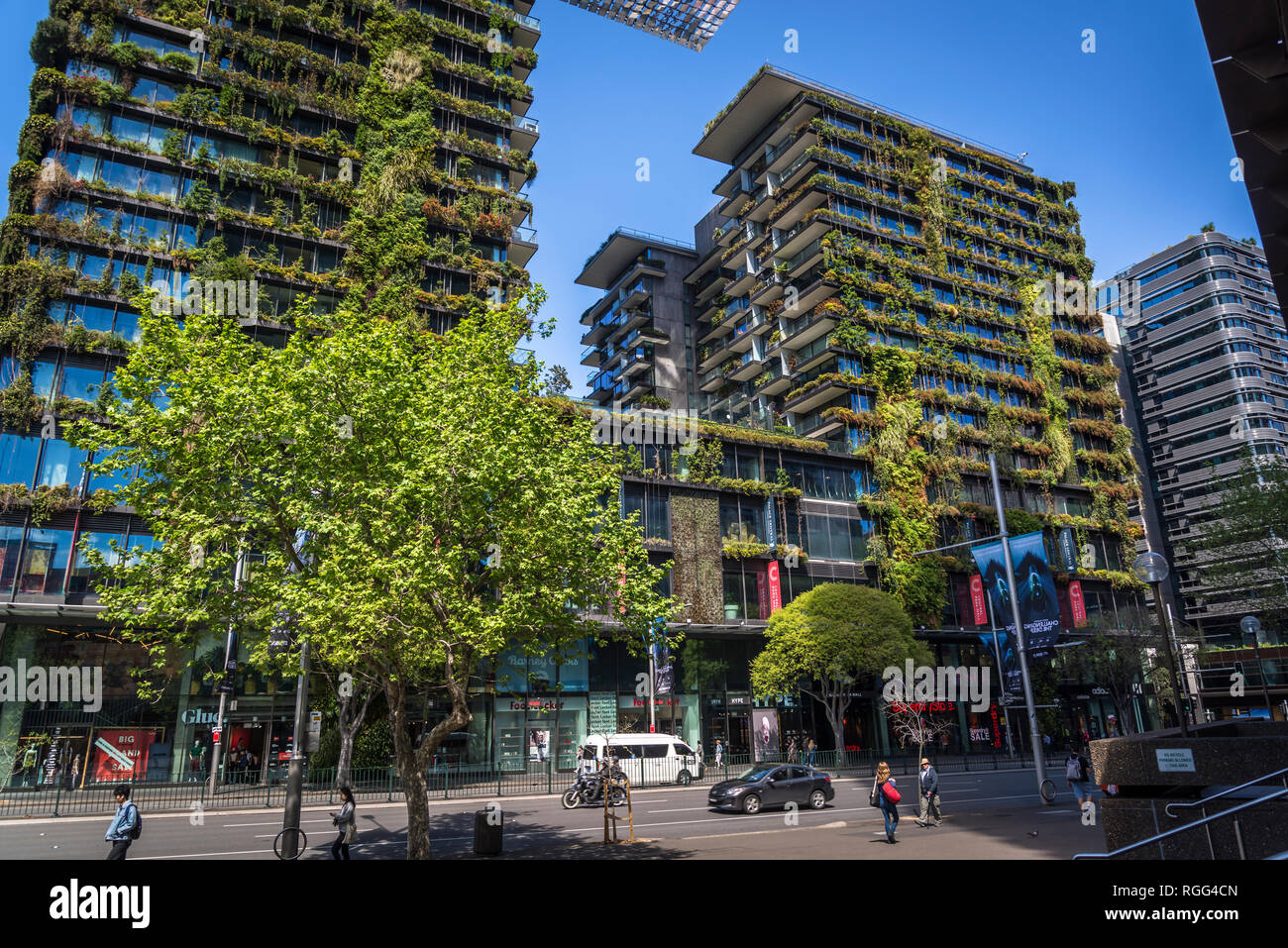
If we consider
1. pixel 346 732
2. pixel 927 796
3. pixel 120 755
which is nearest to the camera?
pixel 927 796

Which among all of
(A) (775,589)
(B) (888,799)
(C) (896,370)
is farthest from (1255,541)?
(B) (888,799)

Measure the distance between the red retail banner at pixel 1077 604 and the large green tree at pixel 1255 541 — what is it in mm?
9156

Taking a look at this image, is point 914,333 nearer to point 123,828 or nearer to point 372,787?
point 372,787

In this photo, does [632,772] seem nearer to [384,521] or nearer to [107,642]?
[384,521]

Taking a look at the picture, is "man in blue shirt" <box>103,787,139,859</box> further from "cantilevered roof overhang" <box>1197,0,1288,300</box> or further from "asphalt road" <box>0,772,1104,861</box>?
"cantilevered roof overhang" <box>1197,0,1288,300</box>

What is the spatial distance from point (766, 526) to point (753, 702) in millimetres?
10436

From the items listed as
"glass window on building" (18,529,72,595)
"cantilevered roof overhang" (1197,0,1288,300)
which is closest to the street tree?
"cantilevered roof overhang" (1197,0,1288,300)

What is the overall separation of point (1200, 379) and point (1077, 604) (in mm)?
50461

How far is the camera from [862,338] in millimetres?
54188

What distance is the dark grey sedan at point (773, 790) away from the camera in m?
23.8

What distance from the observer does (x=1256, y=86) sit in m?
8.99

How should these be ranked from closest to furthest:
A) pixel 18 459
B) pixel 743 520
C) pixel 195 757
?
pixel 18 459, pixel 195 757, pixel 743 520

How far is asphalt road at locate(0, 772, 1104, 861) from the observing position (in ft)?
53.7
